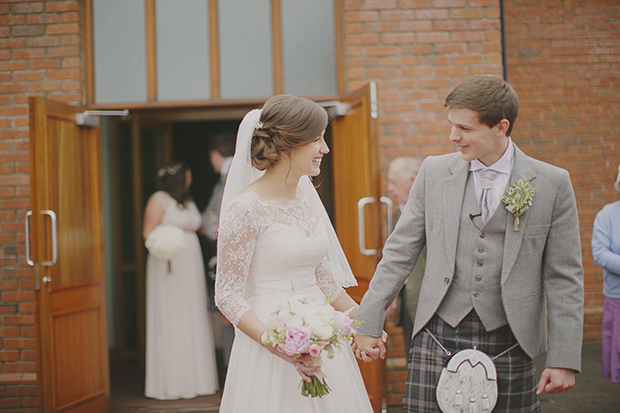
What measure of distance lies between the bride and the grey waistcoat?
52cm

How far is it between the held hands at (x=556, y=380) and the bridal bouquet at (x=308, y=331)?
2.50 ft

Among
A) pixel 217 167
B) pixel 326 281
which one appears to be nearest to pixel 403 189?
pixel 326 281

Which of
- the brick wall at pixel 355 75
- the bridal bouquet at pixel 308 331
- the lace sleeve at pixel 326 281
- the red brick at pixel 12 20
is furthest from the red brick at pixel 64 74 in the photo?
the bridal bouquet at pixel 308 331

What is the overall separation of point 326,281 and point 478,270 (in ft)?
2.83

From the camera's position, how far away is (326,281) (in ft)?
9.42

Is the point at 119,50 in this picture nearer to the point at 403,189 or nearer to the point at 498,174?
the point at 403,189

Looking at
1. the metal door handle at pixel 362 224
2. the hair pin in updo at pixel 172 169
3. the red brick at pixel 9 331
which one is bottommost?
the red brick at pixel 9 331

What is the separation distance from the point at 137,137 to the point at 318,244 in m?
4.95

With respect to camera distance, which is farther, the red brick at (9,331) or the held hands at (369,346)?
the red brick at (9,331)

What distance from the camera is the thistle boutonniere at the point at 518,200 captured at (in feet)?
7.13

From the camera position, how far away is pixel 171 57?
5020mm

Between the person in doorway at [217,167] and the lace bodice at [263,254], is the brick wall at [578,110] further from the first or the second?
the lace bodice at [263,254]

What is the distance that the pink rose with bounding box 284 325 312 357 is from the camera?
2.15 metres

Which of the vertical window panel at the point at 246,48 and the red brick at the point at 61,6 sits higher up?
the red brick at the point at 61,6
